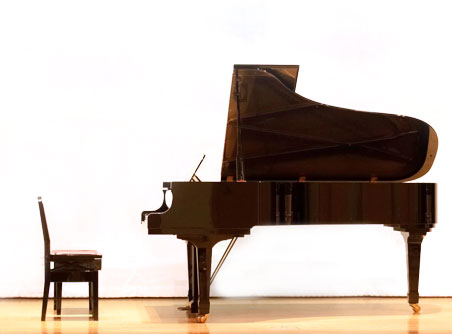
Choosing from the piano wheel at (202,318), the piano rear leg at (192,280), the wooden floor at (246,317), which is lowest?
the wooden floor at (246,317)

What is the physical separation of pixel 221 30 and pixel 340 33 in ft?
3.28

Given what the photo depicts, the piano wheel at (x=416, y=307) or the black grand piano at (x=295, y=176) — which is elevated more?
the black grand piano at (x=295, y=176)

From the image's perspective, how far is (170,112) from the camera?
23.3ft

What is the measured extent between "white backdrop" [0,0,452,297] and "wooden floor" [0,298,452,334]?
272 mm

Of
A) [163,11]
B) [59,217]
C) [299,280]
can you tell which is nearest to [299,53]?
[163,11]

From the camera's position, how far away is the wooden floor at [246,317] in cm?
539

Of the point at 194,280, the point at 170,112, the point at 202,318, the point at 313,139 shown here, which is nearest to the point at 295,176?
the point at 313,139

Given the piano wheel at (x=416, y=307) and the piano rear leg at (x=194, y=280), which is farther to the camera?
the piano wheel at (x=416, y=307)

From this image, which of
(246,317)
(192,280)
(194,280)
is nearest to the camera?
(194,280)

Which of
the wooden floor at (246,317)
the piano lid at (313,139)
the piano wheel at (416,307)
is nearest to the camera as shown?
the wooden floor at (246,317)

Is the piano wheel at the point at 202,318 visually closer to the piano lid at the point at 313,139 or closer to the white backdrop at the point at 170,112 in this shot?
the piano lid at the point at 313,139

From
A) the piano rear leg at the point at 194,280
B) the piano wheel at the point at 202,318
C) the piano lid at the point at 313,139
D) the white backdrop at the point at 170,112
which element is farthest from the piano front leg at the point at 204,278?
the white backdrop at the point at 170,112

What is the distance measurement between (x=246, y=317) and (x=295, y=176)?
102 centimetres

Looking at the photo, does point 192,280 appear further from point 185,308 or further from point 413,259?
point 413,259
